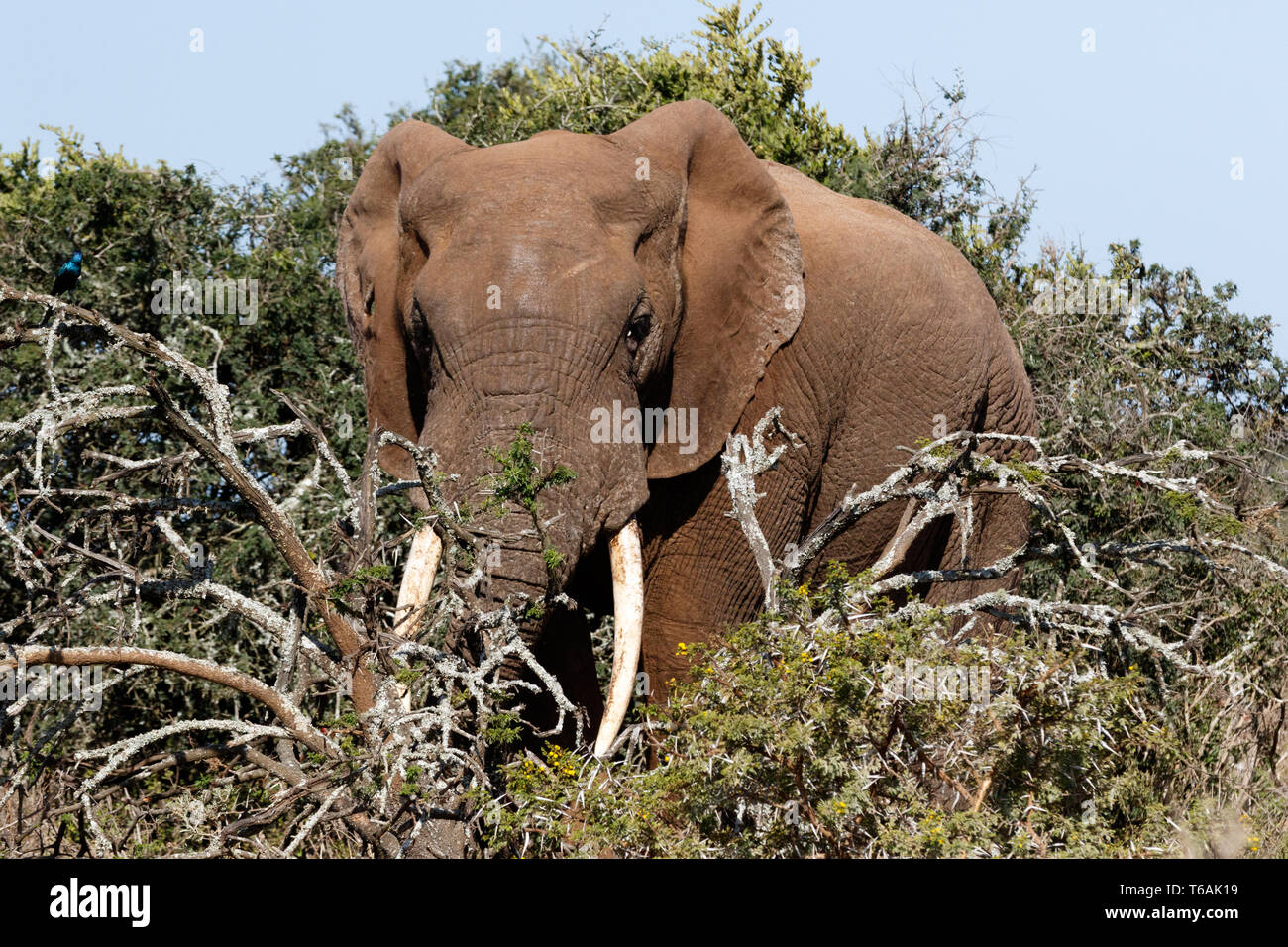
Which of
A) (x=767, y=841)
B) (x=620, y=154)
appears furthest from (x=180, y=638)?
(x=767, y=841)

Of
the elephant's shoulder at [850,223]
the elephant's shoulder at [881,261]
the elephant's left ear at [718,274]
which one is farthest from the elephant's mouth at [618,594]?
the elephant's shoulder at [850,223]

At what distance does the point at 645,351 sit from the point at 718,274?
2.19ft

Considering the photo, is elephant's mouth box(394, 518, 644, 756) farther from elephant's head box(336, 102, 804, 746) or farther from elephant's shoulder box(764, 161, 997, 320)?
elephant's shoulder box(764, 161, 997, 320)

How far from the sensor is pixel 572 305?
703 cm

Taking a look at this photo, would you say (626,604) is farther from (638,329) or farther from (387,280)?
(387,280)

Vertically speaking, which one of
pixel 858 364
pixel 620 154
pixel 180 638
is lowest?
pixel 180 638

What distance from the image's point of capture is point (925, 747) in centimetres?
549

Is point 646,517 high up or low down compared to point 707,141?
down

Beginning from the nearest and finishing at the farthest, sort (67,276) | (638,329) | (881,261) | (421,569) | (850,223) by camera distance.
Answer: (421,569) → (638,329) → (881,261) → (67,276) → (850,223)

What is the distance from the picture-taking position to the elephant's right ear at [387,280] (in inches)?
316

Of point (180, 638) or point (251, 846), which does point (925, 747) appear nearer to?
point (251, 846)

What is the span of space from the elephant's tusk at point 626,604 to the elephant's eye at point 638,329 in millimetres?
721

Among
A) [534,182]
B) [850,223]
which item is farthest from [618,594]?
[850,223]

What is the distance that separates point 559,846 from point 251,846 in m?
1.15
